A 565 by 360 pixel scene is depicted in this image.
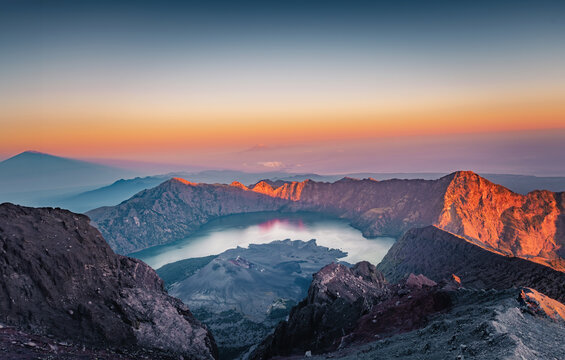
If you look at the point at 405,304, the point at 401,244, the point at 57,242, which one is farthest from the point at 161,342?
the point at 401,244

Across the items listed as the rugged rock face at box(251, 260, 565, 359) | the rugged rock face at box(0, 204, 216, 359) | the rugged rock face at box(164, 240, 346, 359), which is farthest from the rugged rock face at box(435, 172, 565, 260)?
the rugged rock face at box(0, 204, 216, 359)

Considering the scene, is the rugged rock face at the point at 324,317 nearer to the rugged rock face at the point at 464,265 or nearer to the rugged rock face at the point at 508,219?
the rugged rock face at the point at 464,265

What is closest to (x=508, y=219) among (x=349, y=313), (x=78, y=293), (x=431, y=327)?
(x=349, y=313)

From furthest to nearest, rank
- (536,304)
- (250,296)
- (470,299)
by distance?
1. (250,296)
2. (470,299)
3. (536,304)

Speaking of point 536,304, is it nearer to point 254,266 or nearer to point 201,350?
point 201,350

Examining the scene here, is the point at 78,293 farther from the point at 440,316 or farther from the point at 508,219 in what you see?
the point at 508,219
